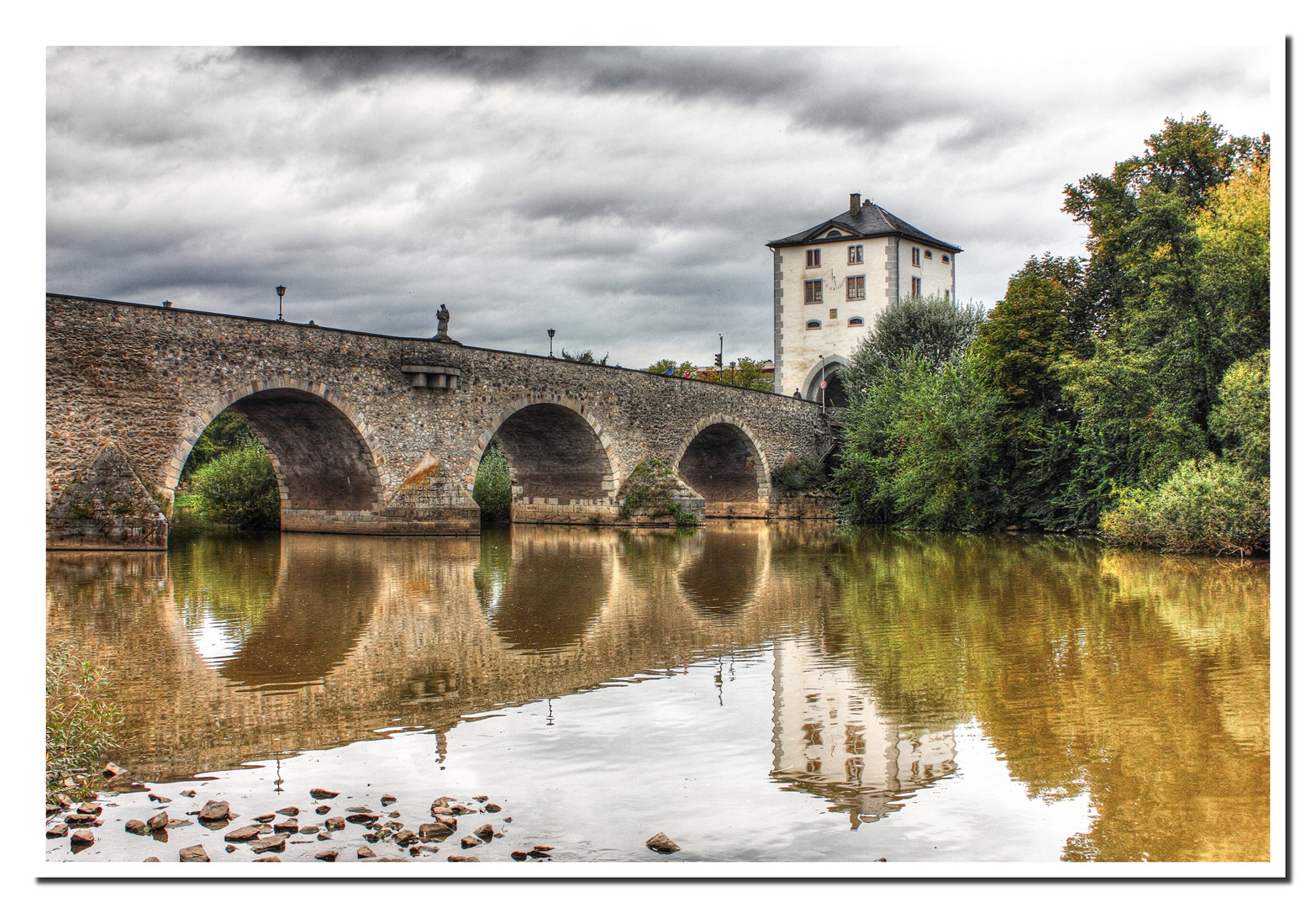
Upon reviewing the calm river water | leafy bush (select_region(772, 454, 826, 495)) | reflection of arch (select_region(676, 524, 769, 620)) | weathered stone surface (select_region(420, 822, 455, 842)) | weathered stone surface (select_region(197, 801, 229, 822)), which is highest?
leafy bush (select_region(772, 454, 826, 495))

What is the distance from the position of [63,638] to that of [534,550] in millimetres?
11627

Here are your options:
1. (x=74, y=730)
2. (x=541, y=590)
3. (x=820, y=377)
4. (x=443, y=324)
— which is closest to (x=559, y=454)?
(x=443, y=324)

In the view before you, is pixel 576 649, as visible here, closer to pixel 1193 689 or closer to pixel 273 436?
pixel 1193 689

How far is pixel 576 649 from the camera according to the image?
8.64 meters

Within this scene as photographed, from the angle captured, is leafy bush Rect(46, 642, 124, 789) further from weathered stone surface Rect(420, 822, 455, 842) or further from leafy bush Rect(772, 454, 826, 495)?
leafy bush Rect(772, 454, 826, 495)

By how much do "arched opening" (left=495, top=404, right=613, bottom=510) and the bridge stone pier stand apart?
5cm

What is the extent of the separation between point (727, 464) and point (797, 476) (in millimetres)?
2440

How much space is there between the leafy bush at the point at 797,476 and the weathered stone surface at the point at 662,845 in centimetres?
3301

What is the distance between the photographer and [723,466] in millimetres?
37656

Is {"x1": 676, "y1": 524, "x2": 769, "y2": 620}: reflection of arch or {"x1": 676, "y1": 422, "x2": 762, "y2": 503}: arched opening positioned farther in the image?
{"x1": 676, "y1": 422, "x2": 762, "y2": 503}: arched opening

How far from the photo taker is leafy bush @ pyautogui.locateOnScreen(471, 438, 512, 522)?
31234 millimetres

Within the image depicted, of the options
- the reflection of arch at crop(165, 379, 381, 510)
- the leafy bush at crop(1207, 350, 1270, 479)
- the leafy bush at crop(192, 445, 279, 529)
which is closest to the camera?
the leafy bush at crop(1207, 350, 1270, 479)

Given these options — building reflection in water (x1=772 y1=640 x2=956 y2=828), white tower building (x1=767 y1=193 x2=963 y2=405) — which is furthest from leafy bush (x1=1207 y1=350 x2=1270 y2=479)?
white tower building (x1=767 y1=193 x2=963 y2=405)

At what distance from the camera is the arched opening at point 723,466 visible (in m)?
36.1
